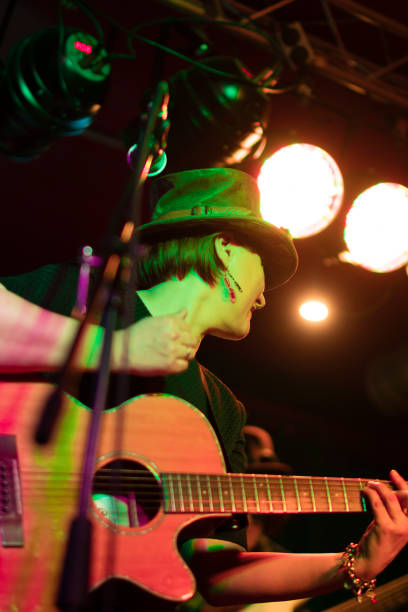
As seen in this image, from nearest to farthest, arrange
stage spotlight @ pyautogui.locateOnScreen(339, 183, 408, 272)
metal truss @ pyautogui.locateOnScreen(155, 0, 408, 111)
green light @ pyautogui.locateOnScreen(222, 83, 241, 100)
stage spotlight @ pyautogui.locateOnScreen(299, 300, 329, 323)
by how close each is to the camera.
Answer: green light @ pyautogui.locateOnScreen(222, 83, 241, 100) → metal truss @ pyautogui.locateOnScreen(155, 0, 408, 111) → stage spotlight @ pyautogui.locateOnScreen(339, 183, 408, 272) → stage spotlight @ pyautogui.locateOnScreen(299, 300, 329, 323)

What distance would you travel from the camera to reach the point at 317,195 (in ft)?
11.0

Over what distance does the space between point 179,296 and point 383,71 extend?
2374 mm

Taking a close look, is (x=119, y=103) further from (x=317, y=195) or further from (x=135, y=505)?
(x=135, y=505)

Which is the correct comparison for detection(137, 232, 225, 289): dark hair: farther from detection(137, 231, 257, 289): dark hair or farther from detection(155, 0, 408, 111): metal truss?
detection(155, 0, 408, 111): metal truss

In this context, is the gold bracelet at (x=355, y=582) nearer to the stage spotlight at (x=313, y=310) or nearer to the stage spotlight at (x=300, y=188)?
the stage spotlight at (x=300, y=188)

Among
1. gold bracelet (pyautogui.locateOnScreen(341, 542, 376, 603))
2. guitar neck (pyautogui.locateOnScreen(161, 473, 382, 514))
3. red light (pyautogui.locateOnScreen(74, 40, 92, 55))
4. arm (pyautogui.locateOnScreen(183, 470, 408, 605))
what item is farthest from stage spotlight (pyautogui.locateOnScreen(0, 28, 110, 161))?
gold bracelet (pyautogui.locateOnScreen(341, 542, 376, 603))

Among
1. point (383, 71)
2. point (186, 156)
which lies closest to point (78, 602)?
point (186, 156)

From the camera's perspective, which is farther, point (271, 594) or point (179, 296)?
point (179, 296)

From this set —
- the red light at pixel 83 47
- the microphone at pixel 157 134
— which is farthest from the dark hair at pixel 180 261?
the red light at pixel 83 47

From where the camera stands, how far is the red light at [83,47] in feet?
7.71

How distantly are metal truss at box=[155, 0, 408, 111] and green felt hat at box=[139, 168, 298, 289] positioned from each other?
1098 millimetres

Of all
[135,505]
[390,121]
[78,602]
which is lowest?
[390,121]

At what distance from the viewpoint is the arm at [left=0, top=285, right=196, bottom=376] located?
1527 millimetres

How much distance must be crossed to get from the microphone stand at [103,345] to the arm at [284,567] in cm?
109
